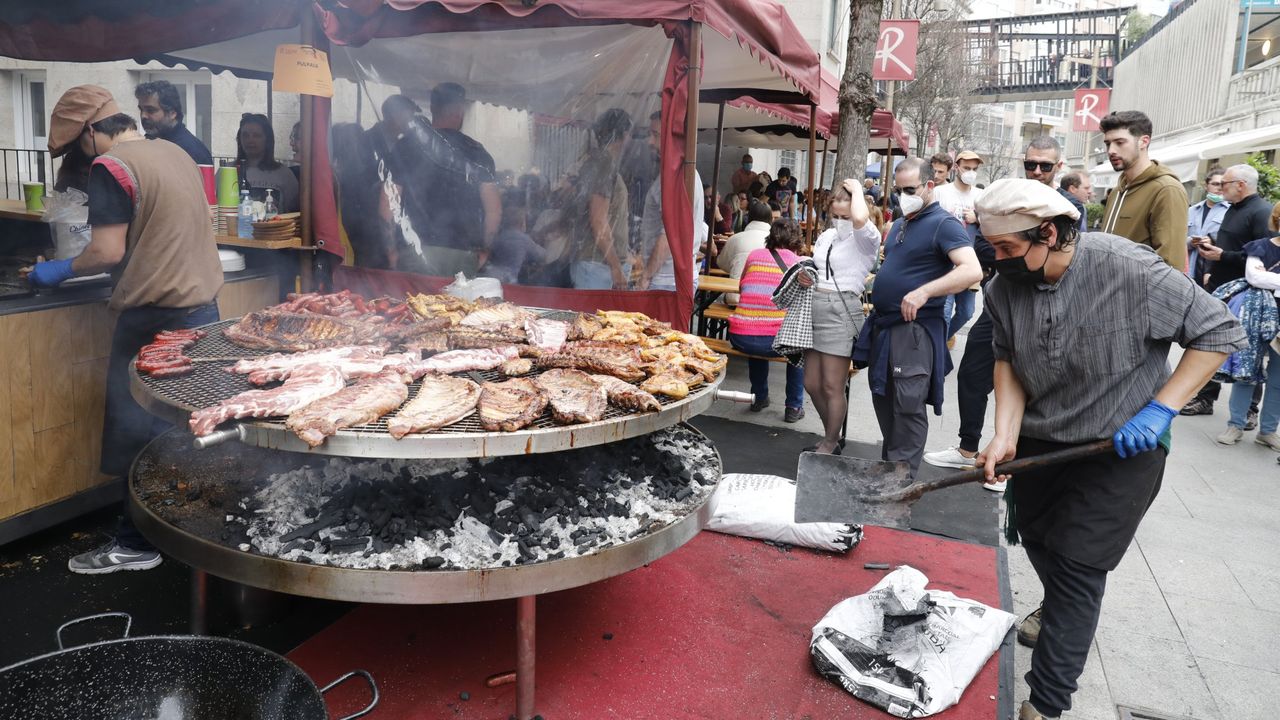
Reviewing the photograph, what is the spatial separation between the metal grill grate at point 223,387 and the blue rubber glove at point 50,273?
39.8 inches

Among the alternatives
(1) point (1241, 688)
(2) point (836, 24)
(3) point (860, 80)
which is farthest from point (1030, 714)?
(2) point (836, 24)

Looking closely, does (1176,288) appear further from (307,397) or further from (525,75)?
(525,75)

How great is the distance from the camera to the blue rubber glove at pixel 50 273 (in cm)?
412

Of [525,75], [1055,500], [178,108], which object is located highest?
[525,75]

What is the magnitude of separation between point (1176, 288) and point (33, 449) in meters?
5.59

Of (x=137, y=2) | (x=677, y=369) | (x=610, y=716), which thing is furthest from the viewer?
(x=137, y=2)

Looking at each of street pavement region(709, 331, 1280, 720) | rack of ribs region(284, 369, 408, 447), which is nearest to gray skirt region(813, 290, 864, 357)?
street pavement region(709, 331, 1280, 720)

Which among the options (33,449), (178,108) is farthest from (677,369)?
(178,108)

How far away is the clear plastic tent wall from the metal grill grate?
3.10 meters

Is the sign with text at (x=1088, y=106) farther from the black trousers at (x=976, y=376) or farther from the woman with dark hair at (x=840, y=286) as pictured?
the woman with dark hair at (x=840, y=286)

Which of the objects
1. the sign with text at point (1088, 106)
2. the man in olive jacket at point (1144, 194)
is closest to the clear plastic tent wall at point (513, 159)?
the man in olive jacket at point (1144, 194)

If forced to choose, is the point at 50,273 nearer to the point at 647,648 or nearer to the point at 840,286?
the point at 647,648

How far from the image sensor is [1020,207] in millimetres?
2857

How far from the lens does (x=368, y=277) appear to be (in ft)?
23.1
